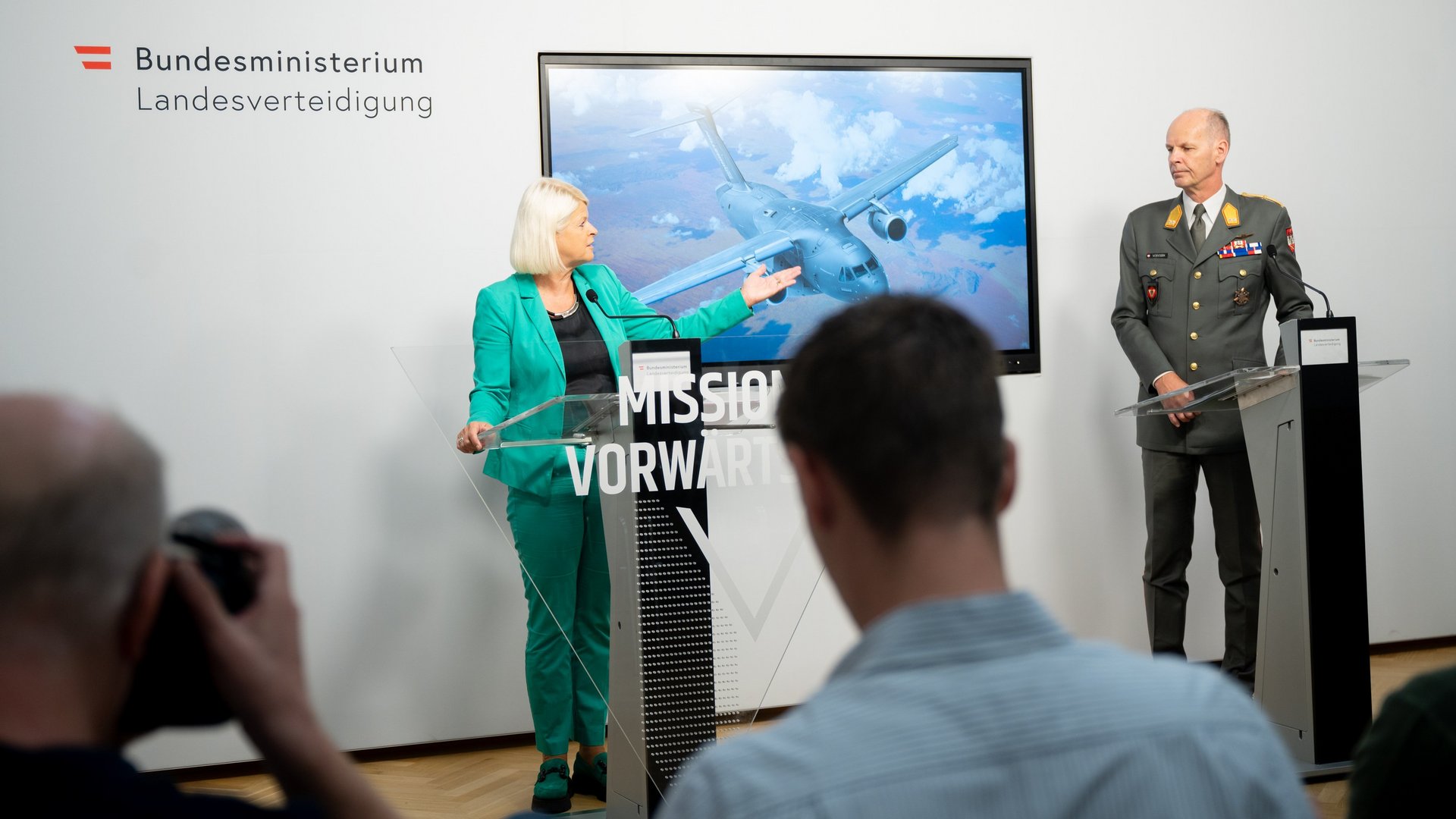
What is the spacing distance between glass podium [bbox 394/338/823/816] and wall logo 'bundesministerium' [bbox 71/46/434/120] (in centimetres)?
147

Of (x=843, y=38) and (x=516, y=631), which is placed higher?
(x=843, y=38)

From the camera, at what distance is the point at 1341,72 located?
14.5 ft

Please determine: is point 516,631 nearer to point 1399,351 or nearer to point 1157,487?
point 1157,487

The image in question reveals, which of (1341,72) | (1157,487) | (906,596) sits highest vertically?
(1341,72)

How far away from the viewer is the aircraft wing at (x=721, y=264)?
3877mm

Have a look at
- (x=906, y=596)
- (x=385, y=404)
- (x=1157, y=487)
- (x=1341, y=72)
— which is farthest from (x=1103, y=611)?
(x=906, y=596)

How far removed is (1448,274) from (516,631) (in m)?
3.84

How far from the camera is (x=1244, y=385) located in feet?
10.3

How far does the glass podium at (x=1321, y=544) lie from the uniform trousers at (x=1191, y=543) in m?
0.59

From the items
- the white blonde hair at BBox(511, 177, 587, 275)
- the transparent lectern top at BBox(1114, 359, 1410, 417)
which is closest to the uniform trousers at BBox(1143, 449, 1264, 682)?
the transparent lectern top at BBox(1114, 359, 1410, 417)

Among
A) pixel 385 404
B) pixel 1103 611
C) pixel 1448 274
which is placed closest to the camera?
pixel 385 404

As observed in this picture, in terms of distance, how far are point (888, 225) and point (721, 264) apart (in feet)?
2.04

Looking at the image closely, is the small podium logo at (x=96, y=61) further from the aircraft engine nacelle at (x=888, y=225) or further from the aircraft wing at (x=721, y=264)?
the aircraft engine nacelle at (x=888, y=225)

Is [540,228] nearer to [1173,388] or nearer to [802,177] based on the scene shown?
[802,177]
